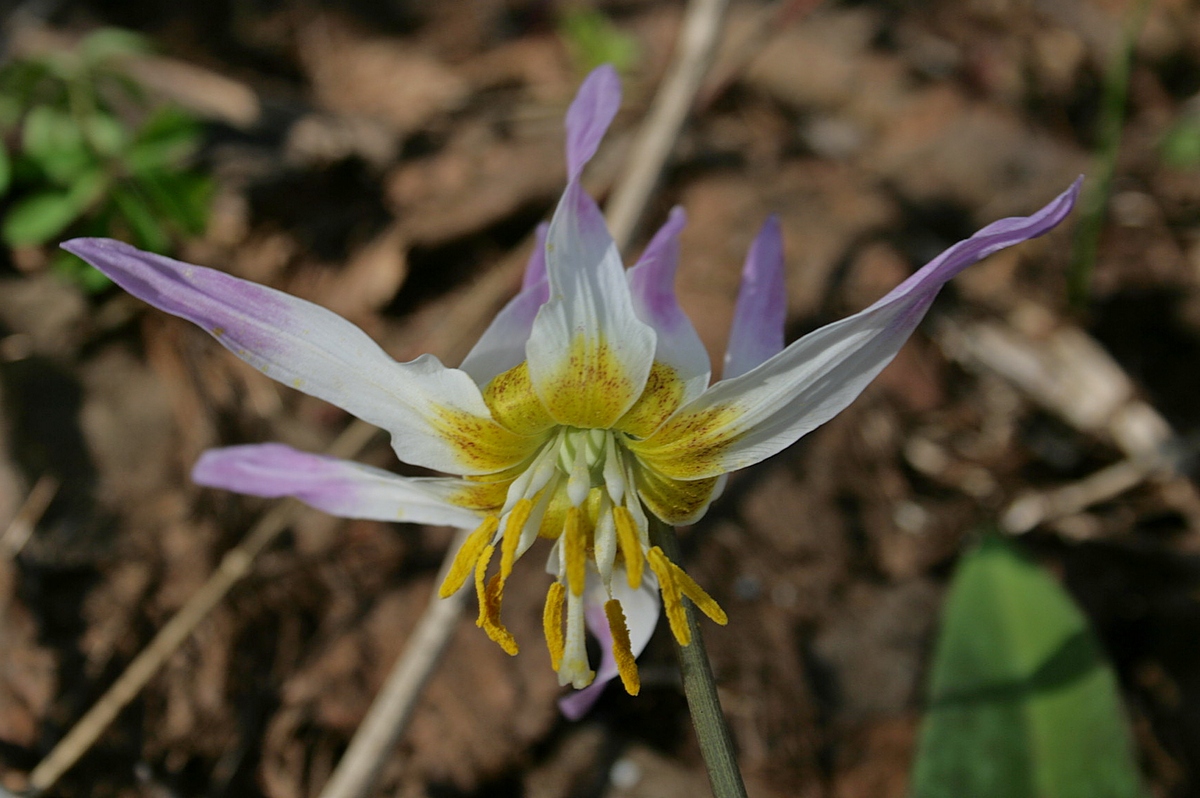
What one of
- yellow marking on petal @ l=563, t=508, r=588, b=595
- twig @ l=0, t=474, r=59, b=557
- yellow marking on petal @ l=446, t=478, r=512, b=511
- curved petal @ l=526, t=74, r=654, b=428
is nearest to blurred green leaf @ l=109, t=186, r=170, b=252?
twig @ l=0, t=474, r=59, b=557

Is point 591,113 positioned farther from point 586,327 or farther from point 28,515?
point 28,515

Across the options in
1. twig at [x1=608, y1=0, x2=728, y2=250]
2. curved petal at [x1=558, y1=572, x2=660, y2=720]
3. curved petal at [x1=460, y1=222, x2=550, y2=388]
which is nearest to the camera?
curved petal at [x1=460, y1=222, x2=550, y2=388]

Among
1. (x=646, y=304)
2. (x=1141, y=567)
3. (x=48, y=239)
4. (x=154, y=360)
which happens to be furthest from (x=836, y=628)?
(x=48, y=239)

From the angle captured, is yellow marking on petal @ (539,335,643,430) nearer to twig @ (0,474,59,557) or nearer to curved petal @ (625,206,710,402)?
curved petal @ (625,206,710,402)

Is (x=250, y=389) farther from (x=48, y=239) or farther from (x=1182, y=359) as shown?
(x=1182, y=359)

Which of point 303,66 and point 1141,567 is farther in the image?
point 303,66

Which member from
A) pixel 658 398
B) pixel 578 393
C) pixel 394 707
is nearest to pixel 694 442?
pixel 658 398

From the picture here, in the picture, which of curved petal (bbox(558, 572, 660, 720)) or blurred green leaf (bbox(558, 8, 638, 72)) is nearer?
curved petal (bbox(558, 572, 660, 720))
